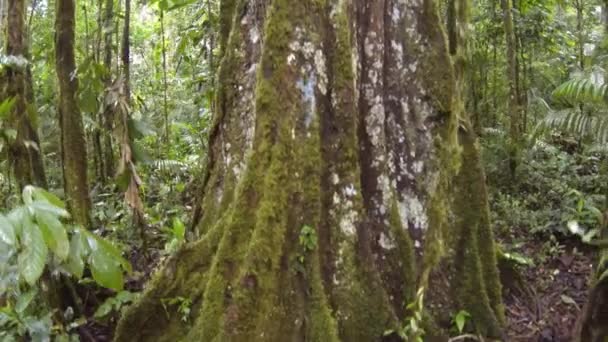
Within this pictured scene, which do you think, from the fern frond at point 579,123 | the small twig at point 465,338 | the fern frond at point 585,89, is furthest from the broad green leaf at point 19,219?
the fern frond at point 579,123

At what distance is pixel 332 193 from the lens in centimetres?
330

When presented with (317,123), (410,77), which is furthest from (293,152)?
(410,77)

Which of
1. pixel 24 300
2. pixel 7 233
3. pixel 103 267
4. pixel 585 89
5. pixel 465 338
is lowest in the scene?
pixel 465 338

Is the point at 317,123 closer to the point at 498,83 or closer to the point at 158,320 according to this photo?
the point at 158,320

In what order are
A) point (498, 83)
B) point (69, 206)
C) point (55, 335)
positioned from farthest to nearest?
point (498, 83) < point (69, 206) < point (55, 335)

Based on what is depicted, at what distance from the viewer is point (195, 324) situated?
131 inches

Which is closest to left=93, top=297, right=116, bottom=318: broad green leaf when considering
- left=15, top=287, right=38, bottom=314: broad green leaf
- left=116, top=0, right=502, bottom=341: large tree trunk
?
left=116, top=0, right=502, bottom=341: large tree trunk

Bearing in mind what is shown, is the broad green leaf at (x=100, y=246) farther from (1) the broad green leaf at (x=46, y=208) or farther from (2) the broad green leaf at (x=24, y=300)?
(2) the broad green leaf at (x=24, y=300)

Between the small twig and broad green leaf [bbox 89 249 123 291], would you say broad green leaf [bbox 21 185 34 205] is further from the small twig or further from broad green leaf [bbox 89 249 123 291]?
the small twig

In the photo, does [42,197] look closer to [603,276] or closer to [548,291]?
[603,276]

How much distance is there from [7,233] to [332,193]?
1.68m

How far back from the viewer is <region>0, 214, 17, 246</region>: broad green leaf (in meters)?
2.07

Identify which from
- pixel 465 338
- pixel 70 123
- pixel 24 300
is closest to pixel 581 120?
pixel 465 338

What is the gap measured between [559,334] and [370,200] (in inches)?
63.9
